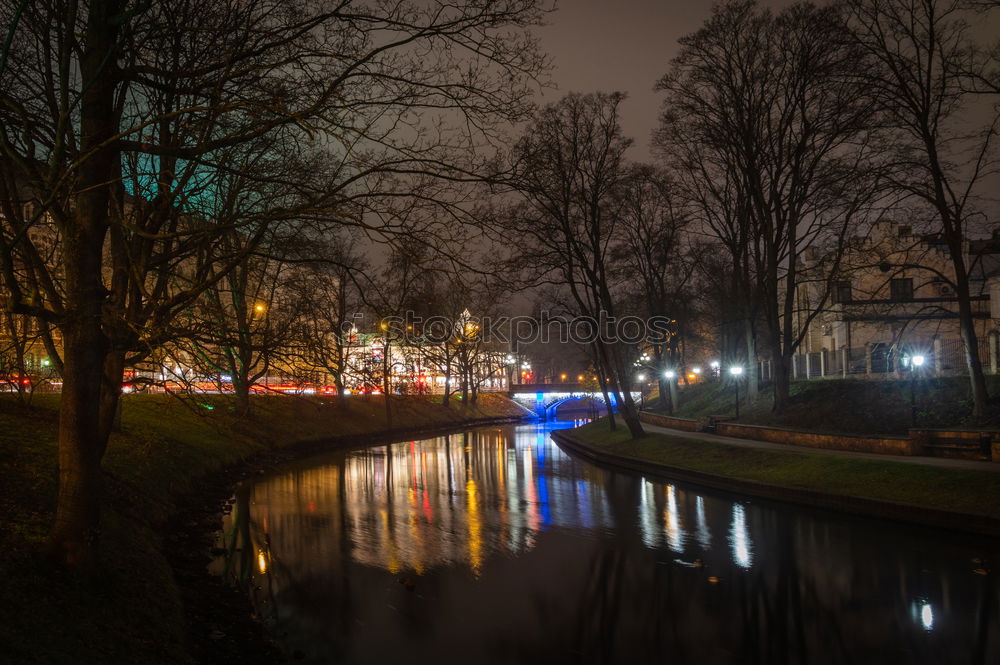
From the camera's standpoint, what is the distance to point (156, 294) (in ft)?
31.3

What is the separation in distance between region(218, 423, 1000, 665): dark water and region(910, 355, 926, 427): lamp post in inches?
294

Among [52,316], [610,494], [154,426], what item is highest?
[52,316]

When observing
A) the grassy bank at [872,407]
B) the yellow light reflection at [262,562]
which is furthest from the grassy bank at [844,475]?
the yellow light reflection at [262,562]

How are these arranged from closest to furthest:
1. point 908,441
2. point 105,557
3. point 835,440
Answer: point 105,557, point 908,441, point 835,440

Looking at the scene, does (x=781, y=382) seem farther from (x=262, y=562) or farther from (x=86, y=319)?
(x=86, y=319)

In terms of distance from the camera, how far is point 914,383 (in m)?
25.7

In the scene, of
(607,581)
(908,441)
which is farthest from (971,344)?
(607,581)

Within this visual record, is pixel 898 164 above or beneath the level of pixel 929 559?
above

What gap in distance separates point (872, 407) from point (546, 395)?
6203cm

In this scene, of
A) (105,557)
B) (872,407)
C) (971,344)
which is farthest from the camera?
(872,407)

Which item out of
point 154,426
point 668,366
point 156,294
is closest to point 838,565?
point 156,294

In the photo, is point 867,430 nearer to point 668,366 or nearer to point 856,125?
point 856,125

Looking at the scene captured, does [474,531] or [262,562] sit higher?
[262,562]

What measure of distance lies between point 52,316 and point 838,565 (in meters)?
12.4
